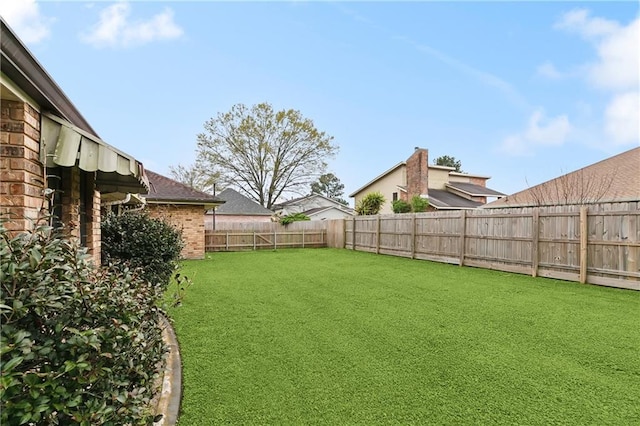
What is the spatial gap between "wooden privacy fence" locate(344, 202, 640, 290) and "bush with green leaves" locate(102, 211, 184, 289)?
27.5 feet

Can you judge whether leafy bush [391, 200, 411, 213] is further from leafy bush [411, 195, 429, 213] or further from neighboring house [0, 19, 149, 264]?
neighboring house [0, 19, 149, 264]

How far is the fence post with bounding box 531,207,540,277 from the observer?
29.7 ft

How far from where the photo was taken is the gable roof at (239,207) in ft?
105

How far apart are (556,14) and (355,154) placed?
24.6 metres

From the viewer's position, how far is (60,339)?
4.82ft

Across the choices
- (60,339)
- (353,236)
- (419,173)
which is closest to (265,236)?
(353,236)

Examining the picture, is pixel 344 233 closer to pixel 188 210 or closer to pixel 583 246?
pixel 188 210

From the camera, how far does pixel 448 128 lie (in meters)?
24.0

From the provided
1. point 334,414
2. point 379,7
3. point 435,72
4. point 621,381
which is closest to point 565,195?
→ point 435,72

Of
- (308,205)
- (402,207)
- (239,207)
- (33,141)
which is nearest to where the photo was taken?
(33,141)

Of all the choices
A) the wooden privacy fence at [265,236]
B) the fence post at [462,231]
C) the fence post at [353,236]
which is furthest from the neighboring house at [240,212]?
the fence post at [462,231]

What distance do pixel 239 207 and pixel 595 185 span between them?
25863 millimetres

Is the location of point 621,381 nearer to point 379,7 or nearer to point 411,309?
point 411,309

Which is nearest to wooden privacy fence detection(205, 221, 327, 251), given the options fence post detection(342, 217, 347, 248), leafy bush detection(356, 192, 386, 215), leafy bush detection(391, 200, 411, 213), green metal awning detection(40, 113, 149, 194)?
fence post detection(342, 217, 347, 248)
